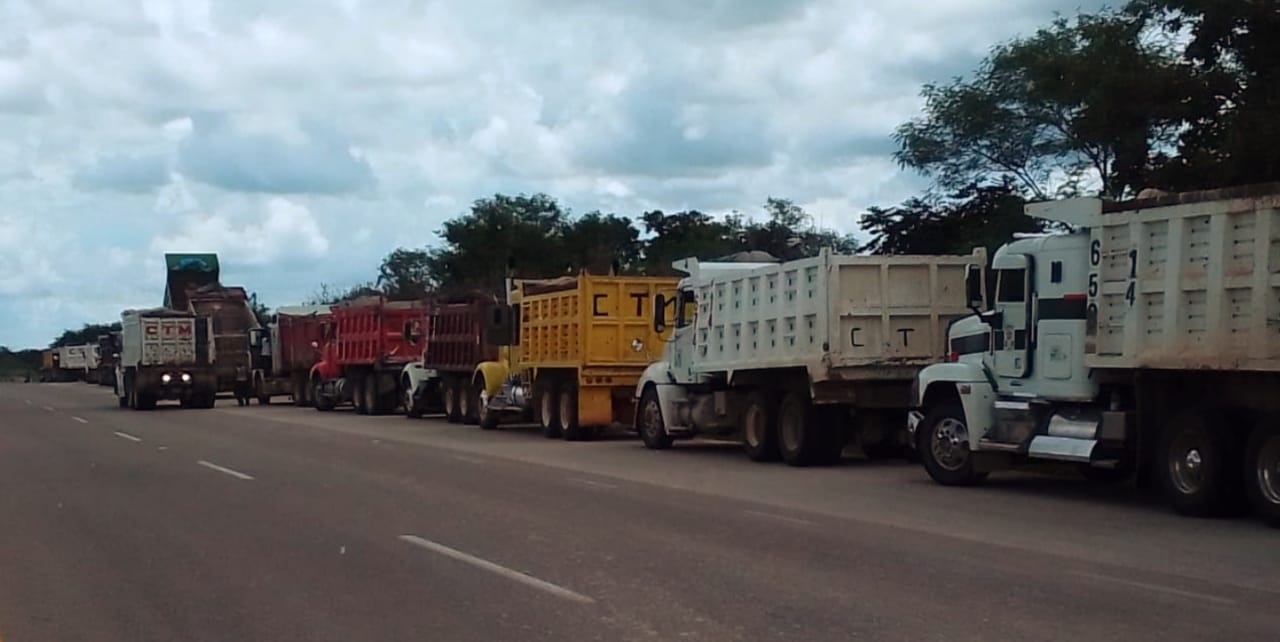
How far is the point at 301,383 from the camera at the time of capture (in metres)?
50.2

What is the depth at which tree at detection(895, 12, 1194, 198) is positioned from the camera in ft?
85.3

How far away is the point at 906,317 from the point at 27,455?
543 inches

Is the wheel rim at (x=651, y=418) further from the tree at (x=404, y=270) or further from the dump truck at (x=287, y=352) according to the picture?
the tree at (x=404, y=270)

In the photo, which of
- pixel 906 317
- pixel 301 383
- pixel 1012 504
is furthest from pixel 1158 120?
pixel 301 383

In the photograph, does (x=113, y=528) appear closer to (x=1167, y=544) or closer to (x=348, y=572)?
(x=348, y=572)

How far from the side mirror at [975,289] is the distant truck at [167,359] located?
32.7m

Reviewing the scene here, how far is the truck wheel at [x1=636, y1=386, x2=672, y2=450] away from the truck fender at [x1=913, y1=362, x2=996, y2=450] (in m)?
7.71

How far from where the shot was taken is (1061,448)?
16.1 meters

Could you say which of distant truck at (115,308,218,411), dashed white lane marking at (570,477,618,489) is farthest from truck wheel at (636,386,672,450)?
distant truck at (115,308,218,411)

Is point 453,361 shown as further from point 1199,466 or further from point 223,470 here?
point 1199,466

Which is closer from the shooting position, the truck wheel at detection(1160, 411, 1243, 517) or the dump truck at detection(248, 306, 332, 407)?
the truck wheel at detection(1160, 411, 1243, 517)

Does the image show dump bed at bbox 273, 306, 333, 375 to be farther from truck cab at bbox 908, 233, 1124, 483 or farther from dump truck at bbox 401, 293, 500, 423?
truck cab at bbox 908, 233, 1124, 483

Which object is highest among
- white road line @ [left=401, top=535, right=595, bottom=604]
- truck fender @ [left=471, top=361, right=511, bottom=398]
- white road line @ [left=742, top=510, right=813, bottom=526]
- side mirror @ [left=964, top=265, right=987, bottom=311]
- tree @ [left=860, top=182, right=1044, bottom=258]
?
tree @ [left=860, top=182, right=1044, bottom=258]

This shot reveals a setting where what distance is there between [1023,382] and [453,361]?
2091 cm
